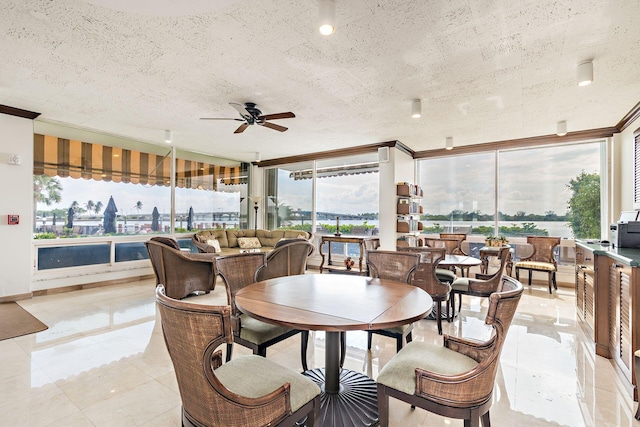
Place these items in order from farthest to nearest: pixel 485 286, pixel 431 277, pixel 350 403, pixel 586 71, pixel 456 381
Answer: pixel 485 286, pixel 431 277, pixel 586 71, pixel 350 403, pixel 456 381

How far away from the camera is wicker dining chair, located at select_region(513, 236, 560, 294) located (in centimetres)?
515

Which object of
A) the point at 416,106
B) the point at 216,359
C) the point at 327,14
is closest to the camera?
the point at 216,359

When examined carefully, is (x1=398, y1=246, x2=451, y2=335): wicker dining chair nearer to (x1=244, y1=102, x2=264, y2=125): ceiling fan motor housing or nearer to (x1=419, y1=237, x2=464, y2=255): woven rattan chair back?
(x1=419, y1=237, x2=464, y2=255): woven rattan chair back

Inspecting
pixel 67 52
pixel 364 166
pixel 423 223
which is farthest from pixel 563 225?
pixel 67 52

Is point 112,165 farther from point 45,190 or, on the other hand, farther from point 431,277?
point 431,277

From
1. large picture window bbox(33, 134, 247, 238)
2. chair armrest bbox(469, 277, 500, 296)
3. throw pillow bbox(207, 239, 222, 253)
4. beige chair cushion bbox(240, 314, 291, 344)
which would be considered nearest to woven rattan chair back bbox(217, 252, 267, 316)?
beige chair cushion bbox(240, 314, 291, 344)

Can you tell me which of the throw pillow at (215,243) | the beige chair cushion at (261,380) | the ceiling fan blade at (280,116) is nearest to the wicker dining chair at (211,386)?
the beige chair cushion at (261,380)

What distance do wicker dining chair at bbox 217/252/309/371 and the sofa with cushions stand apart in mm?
3964

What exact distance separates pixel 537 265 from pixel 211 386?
5.64 m

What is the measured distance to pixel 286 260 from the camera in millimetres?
3918

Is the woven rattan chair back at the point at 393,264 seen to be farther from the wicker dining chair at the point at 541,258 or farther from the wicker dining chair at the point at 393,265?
the wicker dining chair at the point at 541,258

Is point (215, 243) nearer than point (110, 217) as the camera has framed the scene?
No

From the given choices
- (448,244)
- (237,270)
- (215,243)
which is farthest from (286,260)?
(448,244)

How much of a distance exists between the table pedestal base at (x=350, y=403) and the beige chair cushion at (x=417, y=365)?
16.1 inches
